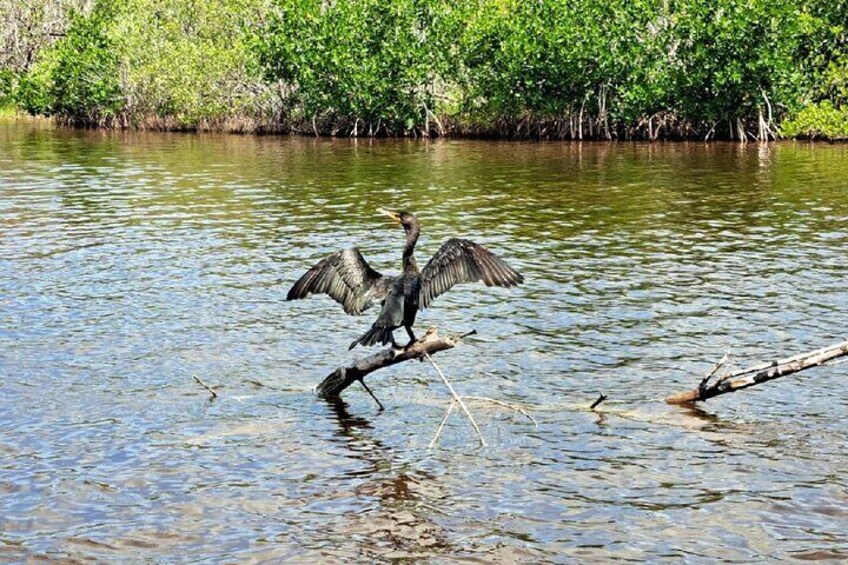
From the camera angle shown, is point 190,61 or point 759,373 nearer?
point 759,373

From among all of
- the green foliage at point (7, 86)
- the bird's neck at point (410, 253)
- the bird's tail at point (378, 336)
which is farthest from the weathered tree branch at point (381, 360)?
the green foliage at point (7, 86)

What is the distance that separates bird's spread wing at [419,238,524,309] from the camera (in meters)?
10.0

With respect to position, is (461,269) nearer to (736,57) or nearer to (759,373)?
(759,373)

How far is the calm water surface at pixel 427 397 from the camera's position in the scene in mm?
8375

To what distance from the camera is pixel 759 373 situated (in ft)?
32.7

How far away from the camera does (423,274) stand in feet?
33.8

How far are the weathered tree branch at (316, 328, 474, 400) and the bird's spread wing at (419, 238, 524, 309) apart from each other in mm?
512

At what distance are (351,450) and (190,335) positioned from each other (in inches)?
203

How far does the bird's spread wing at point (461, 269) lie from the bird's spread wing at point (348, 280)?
0.53 metres

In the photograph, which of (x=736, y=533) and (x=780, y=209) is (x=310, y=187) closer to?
(x=780, y=209)

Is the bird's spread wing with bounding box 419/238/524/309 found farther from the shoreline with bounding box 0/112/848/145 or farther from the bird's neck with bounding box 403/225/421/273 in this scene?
the shoreline with bounding box 0/112/848/145

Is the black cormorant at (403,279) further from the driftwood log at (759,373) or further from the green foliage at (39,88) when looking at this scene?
the green foliage at (39,88)

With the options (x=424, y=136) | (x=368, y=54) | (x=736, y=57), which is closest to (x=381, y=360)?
(x=736, y=57)

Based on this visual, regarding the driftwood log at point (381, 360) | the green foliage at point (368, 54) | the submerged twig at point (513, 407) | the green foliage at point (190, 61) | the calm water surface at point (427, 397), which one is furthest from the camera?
the green foliage at point (190, 61)
